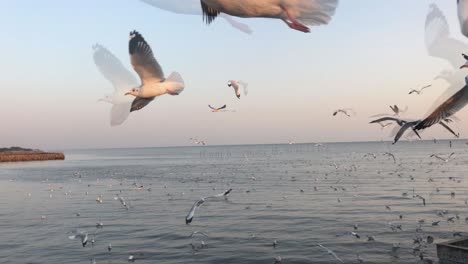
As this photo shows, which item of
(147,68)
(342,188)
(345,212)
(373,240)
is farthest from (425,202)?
(147,68)

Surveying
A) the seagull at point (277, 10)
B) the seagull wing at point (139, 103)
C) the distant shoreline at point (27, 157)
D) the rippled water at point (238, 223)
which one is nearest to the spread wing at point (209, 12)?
the seagull at point (277, 10)

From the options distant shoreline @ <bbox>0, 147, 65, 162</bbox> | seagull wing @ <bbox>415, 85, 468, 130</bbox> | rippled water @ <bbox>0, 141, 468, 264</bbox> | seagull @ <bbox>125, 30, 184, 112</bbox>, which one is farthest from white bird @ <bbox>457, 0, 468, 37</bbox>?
distant shoreline @ <bbox>0, 147, 65, 162</bbox>

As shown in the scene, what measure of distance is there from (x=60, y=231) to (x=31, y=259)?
23.6ft

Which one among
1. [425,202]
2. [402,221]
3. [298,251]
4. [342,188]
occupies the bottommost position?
[298,251]

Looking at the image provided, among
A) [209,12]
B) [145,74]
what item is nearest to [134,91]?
[145,74]

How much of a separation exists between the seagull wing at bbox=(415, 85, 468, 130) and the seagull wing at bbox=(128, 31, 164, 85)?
1.73 metres

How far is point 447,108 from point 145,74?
6.35 ft

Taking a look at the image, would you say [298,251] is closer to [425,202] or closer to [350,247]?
[350,247]

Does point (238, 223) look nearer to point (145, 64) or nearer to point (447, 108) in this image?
point (145, 64)

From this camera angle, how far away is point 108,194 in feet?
167

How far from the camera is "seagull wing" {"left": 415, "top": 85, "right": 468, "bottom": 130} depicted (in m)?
2.62

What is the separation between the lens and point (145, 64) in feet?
10.6

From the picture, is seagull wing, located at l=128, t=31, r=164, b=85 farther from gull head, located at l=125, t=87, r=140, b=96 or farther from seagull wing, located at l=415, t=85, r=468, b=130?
seagull wing, located at l=415, t=85, r=468, b=130

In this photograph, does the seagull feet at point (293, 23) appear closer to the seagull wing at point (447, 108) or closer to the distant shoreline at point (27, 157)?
the seagull wing at point (447, 108)
